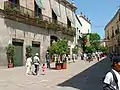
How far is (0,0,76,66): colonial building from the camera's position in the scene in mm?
28422

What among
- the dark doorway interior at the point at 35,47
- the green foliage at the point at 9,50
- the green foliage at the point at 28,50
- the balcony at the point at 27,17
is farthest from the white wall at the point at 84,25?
the green foliage at the point at 9,50

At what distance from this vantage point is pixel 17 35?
101ft

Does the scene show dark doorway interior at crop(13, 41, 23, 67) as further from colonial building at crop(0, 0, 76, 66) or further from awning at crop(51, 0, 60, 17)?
awning at crop(51, 0, 60, 17)

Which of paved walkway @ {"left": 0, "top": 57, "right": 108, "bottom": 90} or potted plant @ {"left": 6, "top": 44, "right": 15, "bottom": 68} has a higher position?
potted plant @ {"left": 6, "top": 44, "right": 15, "bottom": 68}

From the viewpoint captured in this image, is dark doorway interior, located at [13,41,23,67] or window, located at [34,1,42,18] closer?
dark doorway interior, located at [13,41,23,67]

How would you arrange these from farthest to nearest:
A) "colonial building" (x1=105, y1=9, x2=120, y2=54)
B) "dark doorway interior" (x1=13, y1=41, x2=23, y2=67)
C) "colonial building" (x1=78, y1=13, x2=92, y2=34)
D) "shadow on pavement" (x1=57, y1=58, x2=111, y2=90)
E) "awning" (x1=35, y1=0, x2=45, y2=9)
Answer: "colonial building" (x1=78, y1=13, x2=92, y2=34)
"colonial building" (x1=105, y1=9, x2=120, y2=54)
"awning" (x1=35, y1=0, x2=45, y2=9)
"dark doorway interior" (x1=13, y1=41, x2=23, y2=67)
"shadow on pavement" (x1=57, y1=58, x2=111, y2=90)

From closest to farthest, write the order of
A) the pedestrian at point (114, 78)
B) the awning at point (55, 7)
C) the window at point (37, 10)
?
the pedestrian at point (114, 78)
the window at point (37, 10)
the awning at point (55, 7)

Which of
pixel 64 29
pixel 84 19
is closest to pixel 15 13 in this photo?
pixel 64 29

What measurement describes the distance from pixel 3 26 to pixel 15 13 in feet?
7.33

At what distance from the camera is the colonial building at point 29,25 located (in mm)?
28422

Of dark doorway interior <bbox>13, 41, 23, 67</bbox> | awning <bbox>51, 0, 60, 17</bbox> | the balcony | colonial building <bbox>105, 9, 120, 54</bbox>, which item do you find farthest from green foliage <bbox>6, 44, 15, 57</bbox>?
colonial building <bbox>105, 9, 120, 54</bbox>

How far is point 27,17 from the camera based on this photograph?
32.7 metres

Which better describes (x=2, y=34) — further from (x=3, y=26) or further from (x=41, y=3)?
(x=41, y=3)

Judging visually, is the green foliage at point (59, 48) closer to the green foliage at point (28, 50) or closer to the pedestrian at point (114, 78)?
the green foliage at point (28, 50)
